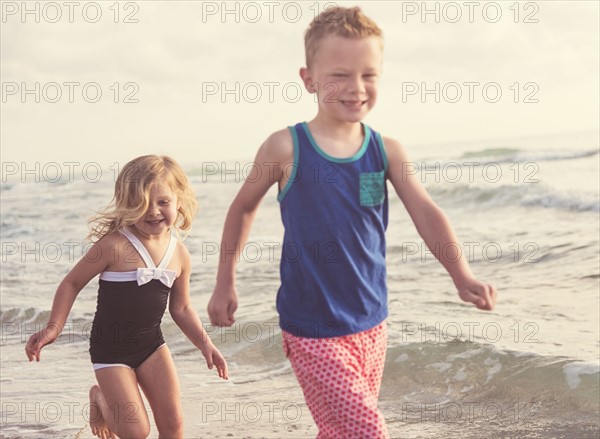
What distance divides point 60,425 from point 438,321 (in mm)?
3425

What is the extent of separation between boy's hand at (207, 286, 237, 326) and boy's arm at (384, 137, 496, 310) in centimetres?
66

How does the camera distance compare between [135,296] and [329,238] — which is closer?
[329,238]

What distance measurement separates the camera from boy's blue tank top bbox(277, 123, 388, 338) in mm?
2998

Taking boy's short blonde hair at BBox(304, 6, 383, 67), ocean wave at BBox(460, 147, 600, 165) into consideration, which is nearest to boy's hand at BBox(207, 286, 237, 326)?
boy's short blonde hair at BBox(304, 6, 383, 67)

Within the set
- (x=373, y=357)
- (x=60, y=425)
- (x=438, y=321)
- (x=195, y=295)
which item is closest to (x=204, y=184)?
(x=195, y=295)

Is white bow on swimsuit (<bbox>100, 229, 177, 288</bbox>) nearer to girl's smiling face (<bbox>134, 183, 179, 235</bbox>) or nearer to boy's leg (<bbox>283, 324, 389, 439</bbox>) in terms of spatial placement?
girl's smiling face (<bbox>134, 183, 179, 235</bbox>)

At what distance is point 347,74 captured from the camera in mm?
2967

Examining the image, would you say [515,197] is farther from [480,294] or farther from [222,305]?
[222,305]

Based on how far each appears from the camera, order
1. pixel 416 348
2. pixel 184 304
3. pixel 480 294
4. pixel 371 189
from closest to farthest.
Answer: pixel 480 294, pixel 371 189, pixel 184 304, pixel 416 348

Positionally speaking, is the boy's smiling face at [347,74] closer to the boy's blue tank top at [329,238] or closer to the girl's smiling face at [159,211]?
the boy's blue tank top at [329,238]

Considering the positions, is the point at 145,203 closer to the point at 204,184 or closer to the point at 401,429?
the point at 401,429

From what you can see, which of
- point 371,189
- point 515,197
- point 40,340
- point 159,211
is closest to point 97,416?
point 40,340

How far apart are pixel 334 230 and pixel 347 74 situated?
19.8 inches

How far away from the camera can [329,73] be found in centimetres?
297
